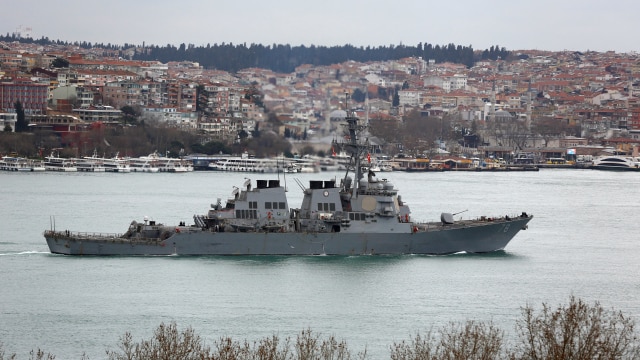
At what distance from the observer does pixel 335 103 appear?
44094mm

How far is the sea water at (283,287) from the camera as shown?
26125 millimetres

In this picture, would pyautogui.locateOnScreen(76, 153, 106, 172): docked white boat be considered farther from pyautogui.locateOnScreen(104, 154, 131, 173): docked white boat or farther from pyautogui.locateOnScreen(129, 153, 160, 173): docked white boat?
pyautogui.locateOnScreen(129, 153, 160, 173): docked white boat

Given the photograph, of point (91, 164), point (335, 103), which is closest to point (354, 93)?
point (335, 103)

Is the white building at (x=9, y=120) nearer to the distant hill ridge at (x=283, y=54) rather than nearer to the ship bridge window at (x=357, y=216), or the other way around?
the distant hill ridge at (x=283, y=54)

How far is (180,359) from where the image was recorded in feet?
60.9

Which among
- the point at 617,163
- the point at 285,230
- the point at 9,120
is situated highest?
the point at 9,120

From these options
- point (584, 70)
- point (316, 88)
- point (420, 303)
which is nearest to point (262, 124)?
point (316, 88)

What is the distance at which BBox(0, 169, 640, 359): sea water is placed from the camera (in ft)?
85.7

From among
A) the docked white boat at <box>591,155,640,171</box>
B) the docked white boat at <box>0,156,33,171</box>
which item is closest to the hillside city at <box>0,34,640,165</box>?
the docked white boat at <box>0,156,33,171</box>

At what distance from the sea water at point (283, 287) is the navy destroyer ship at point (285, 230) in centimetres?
38

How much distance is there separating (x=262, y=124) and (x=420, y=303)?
2688cm

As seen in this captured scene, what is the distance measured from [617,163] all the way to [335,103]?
65.8 meters

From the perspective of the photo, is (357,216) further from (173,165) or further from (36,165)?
(173,165)

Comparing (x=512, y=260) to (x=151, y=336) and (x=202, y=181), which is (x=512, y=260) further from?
(x=202, y=181)
